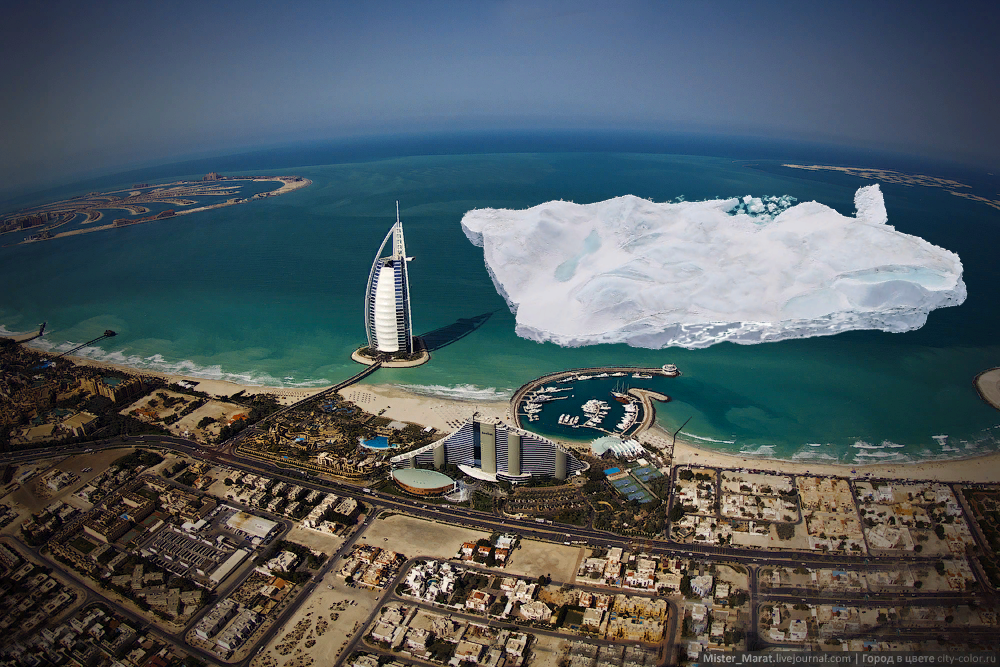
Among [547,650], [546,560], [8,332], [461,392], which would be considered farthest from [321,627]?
[8,332]

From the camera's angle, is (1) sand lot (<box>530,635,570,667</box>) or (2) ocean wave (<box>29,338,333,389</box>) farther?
(2) ocean wave (<box>29,338,333,389</box>)

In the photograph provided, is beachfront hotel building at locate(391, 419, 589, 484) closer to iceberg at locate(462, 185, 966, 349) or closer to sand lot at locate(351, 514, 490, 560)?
sand lot at locate(351, 514, 490, 560)

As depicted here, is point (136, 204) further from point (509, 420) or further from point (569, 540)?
point (569, 540)

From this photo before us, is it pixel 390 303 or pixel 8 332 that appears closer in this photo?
pixel 390 303

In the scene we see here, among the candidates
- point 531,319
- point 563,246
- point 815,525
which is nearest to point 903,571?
point 815,525

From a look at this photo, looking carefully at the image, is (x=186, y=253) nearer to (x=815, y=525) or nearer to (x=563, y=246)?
(x=563, y=246)

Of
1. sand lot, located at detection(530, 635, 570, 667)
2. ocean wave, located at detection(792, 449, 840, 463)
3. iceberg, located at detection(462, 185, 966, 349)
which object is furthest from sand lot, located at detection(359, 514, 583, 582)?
iceberg, located at detection(462, 185, 966, 349)
